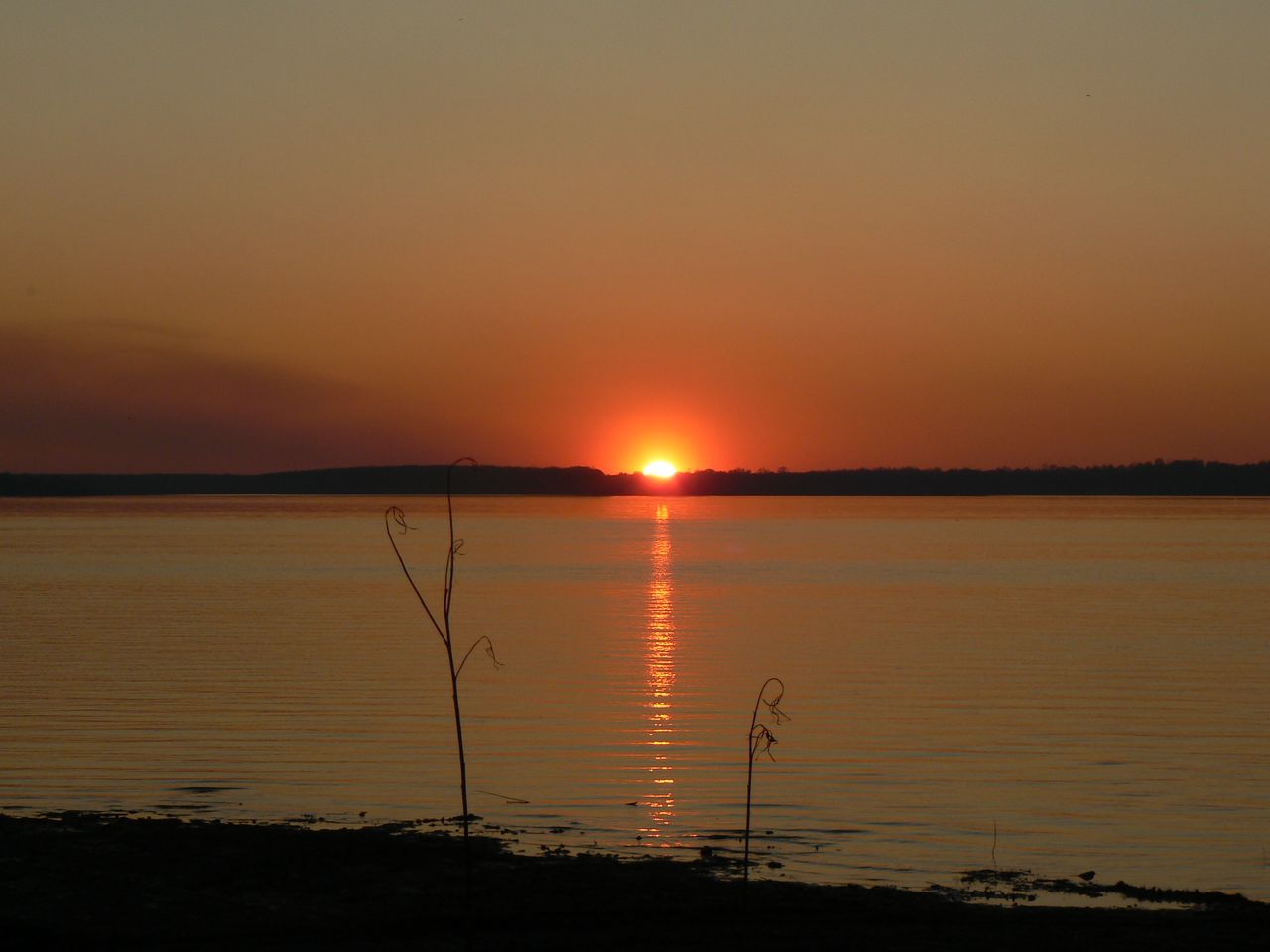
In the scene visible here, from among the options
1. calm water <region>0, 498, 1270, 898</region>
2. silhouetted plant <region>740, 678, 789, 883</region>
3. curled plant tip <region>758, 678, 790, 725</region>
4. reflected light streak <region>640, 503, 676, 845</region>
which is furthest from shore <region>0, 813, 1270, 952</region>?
reflected light streak <region>640, 503, 676, 845</region>

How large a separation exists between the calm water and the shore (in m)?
2.16

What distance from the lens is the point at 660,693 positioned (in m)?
30.1

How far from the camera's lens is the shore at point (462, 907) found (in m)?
11.3

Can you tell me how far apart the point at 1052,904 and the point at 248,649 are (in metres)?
28.0

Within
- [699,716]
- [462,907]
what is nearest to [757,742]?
[699,716]

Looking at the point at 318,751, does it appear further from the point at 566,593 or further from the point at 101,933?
the point at 566,593

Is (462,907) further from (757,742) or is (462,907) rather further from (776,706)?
(776,706)

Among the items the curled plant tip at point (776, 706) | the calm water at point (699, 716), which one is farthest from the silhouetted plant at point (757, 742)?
the calm water at point (699, 716)

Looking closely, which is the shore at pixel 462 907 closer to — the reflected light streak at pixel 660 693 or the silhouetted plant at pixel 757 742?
the silhouetted plant at pixel 757 742

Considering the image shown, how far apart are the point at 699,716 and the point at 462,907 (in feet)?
49.3

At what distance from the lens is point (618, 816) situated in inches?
702

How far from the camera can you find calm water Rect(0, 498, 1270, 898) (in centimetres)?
1758

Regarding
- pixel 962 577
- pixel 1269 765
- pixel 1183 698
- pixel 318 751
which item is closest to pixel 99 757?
pixel 318 751

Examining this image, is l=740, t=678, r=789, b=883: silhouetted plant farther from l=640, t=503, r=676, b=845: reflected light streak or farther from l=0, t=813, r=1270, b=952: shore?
l=640, t=503, r=676, b=845: reflected light streak
